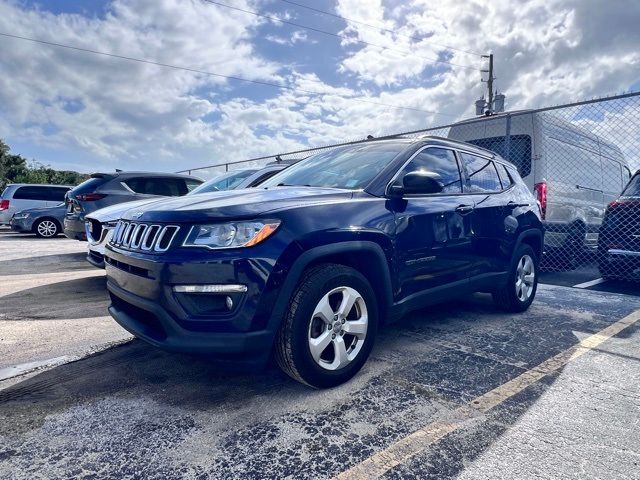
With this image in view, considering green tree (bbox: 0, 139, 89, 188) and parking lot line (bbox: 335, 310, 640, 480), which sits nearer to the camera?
parking lot line (bbox: 335, 310, 640, 480)

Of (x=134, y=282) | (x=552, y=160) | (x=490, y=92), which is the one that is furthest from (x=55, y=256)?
(x=490, y=92)

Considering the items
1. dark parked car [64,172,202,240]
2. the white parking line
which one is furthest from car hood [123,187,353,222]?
the white parking line

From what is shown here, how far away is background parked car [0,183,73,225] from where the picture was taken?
1370 cm

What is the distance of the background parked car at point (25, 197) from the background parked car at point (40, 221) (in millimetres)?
1839

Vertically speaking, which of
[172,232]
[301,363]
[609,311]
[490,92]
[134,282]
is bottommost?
[609,311]

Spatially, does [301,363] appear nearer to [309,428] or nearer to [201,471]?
[309,428]

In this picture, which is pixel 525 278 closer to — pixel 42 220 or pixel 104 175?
pixel 104 175

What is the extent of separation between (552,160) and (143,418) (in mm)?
6397

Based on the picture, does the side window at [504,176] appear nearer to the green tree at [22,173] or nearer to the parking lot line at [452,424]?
the parking lot line at [452,424]

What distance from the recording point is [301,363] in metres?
2.37

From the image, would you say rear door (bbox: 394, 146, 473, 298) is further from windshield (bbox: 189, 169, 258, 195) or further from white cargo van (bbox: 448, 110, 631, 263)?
windshield (bbox: 189, 169, 258, 195)

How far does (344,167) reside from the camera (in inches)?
133

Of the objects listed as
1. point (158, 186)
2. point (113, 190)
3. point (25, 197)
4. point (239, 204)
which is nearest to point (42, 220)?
point (25, 197)

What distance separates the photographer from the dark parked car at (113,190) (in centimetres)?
633
